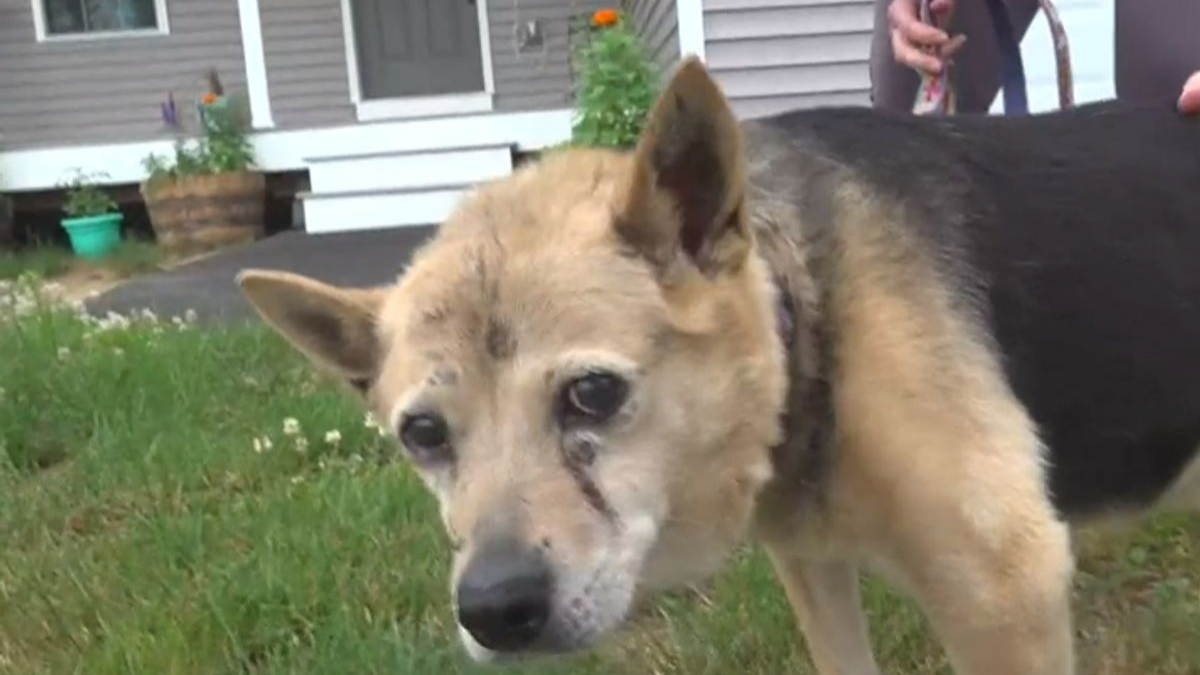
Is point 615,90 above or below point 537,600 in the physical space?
above

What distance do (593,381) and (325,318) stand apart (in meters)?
0.68

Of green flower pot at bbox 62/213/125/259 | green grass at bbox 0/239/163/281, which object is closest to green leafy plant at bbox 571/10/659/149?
green grass at bbox 0/239/163/281

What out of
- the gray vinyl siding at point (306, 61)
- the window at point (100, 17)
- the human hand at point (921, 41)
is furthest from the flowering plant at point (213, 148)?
the human hand at point (921, 41)

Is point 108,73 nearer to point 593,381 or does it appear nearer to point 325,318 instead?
point 325,318

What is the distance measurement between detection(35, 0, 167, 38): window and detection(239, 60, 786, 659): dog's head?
14539 mm

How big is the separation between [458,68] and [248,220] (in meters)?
3.34

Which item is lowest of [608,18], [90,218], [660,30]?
[90,218]

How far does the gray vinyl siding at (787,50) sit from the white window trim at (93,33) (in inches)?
327

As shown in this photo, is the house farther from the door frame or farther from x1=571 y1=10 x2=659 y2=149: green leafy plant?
x1=571 y1=10 x2=659 y2=149: green leafy plant

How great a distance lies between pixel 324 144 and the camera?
13.5 metres

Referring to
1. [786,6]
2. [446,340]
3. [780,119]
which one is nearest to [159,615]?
[446,340]

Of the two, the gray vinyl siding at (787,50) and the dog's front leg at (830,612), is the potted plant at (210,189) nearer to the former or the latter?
the gray vinyl siding at (787,50)

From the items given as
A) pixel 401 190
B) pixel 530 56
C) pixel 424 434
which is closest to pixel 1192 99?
pixel 424 434

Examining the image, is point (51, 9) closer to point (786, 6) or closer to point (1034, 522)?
point (786, 6)
